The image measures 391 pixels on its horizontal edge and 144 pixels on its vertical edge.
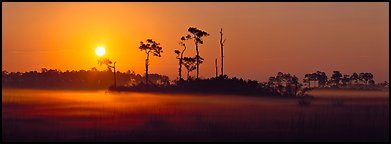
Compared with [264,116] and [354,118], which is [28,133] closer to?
[264,116]

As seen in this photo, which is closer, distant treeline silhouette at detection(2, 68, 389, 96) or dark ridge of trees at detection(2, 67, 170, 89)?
distant treeline silhouette at detection(2, 68, 389, 96)

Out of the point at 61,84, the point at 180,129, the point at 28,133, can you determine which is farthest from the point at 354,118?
the point at 61,84

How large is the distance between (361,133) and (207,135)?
7.66m

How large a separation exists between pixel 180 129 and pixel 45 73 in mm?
144285

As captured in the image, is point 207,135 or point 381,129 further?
point 381,129

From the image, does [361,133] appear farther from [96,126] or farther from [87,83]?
[87,83]

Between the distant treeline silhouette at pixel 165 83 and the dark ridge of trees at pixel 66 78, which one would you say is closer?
the distant treeline silhouette at pixel 165 83

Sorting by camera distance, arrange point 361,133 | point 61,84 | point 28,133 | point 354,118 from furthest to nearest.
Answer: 1. point 61,84
2. point 354,118
3. point 361,133
4. point 28,133

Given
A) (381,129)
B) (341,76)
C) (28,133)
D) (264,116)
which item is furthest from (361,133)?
(341,76)

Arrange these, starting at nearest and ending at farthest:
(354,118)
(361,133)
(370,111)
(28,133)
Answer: (28,133), (361,133), (354,118), (370,111)

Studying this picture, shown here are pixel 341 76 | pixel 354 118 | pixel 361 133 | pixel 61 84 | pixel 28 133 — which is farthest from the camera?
pixel 341 76

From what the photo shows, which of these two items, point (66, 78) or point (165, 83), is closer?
point (165, 83)

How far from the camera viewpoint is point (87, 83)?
166 metres

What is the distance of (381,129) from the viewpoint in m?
30.8
